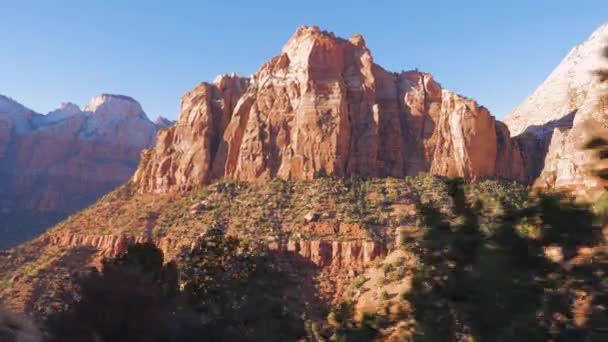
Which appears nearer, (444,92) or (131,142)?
(444,92)

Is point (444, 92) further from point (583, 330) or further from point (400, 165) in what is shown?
point (583, 330)

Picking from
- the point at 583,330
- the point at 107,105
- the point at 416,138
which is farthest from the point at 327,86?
the point at 107,105

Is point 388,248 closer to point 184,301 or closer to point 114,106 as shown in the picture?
point 184,301

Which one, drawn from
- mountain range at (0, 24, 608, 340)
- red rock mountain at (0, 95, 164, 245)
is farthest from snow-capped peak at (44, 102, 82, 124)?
mountain range at (0, 24, 608, 340)

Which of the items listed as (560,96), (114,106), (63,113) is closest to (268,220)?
(560,96)

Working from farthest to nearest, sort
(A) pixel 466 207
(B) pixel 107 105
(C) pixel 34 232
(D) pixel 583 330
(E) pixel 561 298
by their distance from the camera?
(B) pixel 107 105 < (C) pixel 34 232 < (A) pixel 466 207 < (E) pixel 561 298 < (D) pixel 583 330

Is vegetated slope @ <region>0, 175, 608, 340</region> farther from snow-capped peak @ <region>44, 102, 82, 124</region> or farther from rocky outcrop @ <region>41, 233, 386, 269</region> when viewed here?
snow-capped peak @ <region>44, 102, 82, 124</region>
